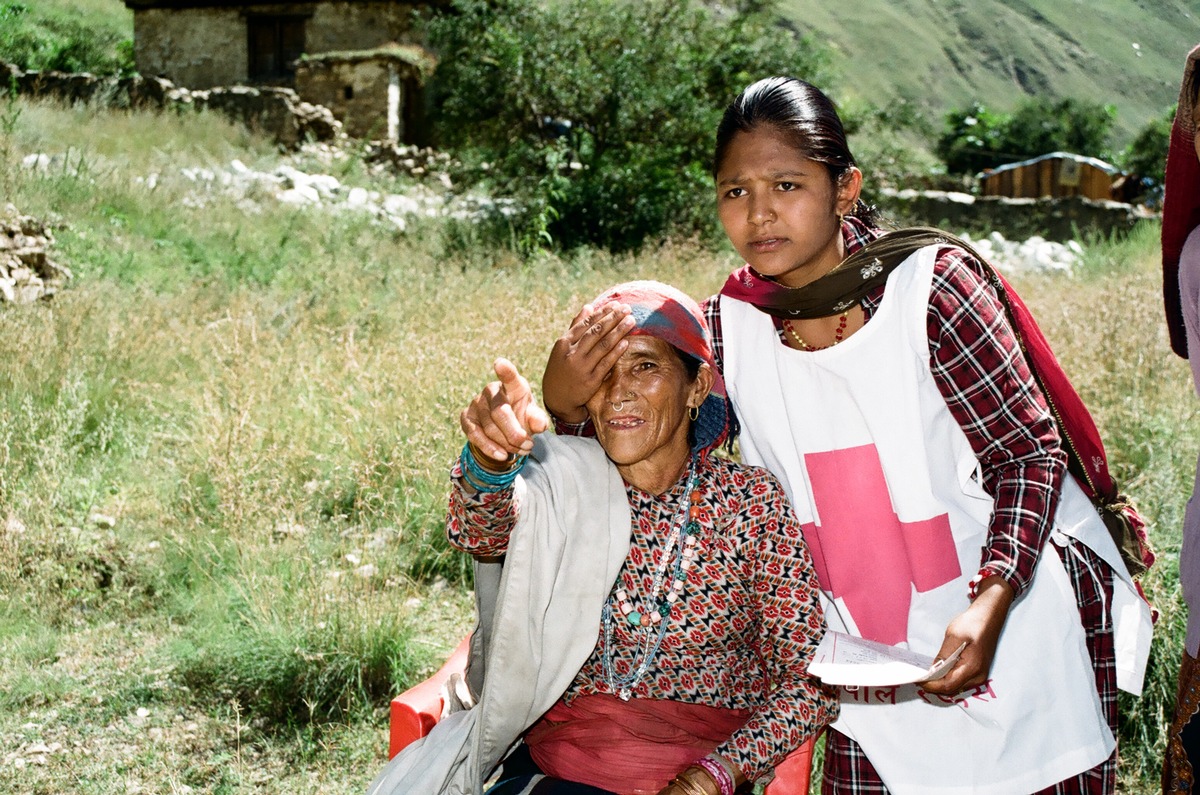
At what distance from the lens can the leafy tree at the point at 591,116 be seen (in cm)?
1136

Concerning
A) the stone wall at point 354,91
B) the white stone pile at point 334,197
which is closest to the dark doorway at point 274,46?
the stone wall at point 354,91

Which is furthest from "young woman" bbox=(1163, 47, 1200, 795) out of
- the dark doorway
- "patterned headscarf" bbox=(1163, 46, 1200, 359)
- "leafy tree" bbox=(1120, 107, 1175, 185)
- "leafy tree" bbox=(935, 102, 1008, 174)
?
"leafy tree" bbox=(935, 102, 1008, 174)

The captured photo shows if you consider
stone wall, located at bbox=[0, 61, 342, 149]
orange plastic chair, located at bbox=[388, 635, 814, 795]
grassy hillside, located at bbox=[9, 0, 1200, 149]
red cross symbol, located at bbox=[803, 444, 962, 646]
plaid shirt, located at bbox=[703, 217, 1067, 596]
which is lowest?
orange plastic chair, located at bbox=[388, 635, 814, 795]

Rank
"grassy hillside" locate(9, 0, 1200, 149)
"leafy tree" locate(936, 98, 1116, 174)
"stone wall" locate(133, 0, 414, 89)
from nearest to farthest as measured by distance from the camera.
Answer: "grassy hillside" locate(9, 0, 1200, 149) < "stone wall" locate(133, 0, 414, 89) < "leafy tree" locate(936, 98, 1116, 174)

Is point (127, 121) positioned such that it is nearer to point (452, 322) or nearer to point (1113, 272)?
point (452, 322)

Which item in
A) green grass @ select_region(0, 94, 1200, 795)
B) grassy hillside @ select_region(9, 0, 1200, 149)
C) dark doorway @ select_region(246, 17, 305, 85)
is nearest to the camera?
grassy hillside @ select_region(9, 0, 1200, 149)

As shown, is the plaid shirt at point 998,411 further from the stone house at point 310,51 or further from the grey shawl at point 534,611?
the stone house at point 310,51

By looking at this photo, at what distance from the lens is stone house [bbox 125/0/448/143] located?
1766 centimetres

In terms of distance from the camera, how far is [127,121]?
44.0 ft

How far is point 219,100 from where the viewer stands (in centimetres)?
1606

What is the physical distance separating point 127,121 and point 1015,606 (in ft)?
46.5

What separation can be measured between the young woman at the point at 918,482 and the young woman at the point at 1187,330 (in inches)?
7.8

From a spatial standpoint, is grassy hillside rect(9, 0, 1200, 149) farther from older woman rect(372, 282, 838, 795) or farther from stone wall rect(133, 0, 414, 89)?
stone wall rect(133, 0, 414, 89)

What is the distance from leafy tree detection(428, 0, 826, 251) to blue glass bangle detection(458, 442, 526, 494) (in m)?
8.93
